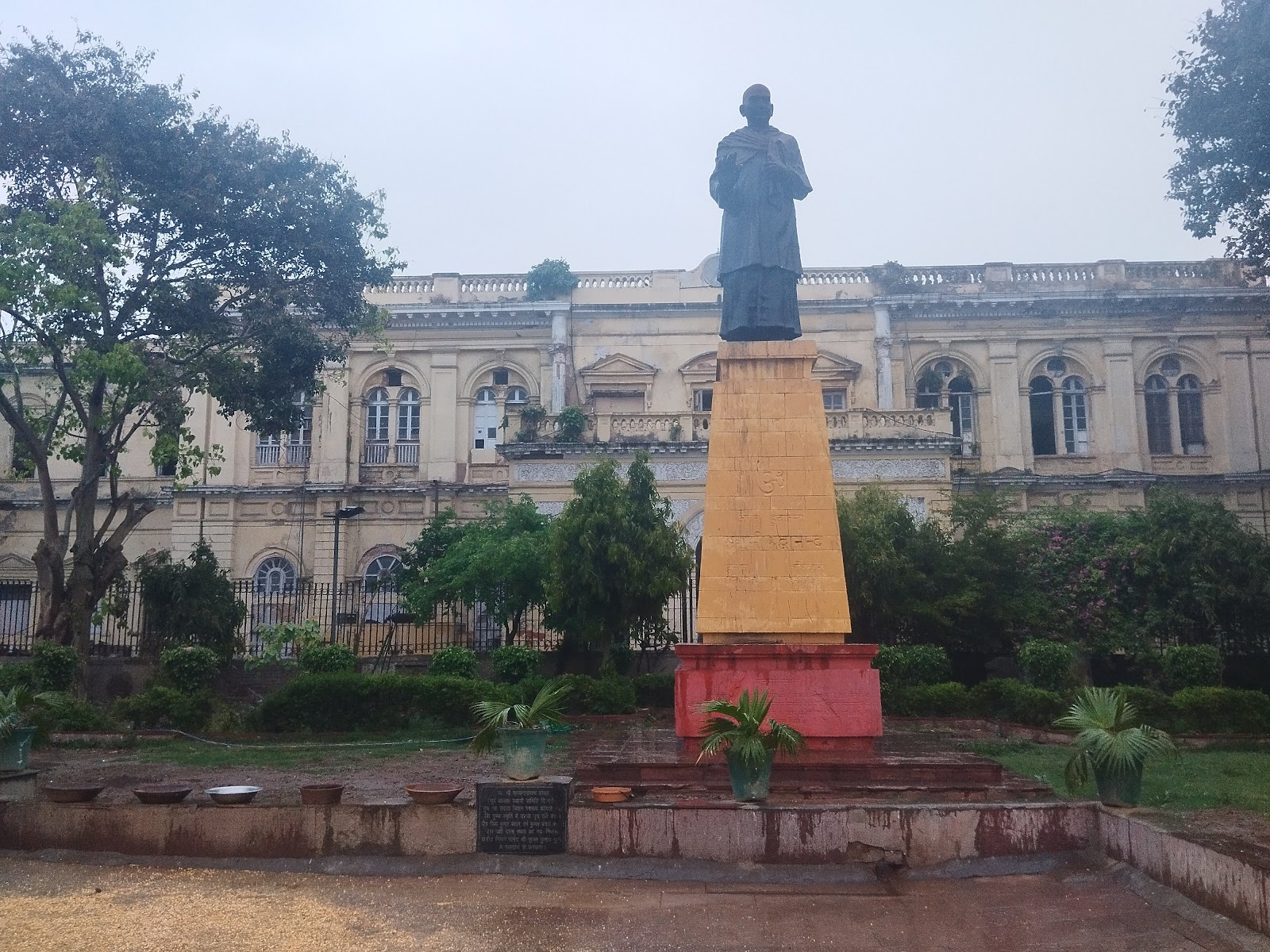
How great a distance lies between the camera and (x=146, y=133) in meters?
15.7

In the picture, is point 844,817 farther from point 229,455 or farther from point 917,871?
point 229,455

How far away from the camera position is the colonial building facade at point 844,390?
26.6 m

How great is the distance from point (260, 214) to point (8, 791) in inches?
430

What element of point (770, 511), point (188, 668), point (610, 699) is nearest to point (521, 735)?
point (770, 511)

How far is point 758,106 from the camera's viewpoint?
11023 mm

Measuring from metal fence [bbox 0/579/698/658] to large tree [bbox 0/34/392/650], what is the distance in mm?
2631

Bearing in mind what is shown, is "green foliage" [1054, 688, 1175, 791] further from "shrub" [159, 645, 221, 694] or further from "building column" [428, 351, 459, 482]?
"building column" [428, 351, 459, 482]

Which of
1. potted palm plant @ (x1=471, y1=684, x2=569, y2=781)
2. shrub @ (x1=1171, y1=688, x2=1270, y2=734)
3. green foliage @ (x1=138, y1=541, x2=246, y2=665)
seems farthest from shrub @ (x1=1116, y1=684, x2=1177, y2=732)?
green foliage @ (x1=138, y1=541, x2=246, y2=665)

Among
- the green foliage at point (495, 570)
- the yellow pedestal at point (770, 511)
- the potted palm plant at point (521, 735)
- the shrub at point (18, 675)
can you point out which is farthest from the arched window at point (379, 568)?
the potted palm plant at point (521, 735)

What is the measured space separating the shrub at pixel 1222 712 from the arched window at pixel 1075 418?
44.4 ft

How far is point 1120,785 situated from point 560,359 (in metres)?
21.4

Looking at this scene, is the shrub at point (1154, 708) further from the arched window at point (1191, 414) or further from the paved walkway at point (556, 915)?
the arched window at point (1191, 414)

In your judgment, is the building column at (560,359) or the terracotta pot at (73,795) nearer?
the terracotta pot at (73,795)

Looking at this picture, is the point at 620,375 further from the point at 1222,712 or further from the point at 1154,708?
the point at 1222,712
